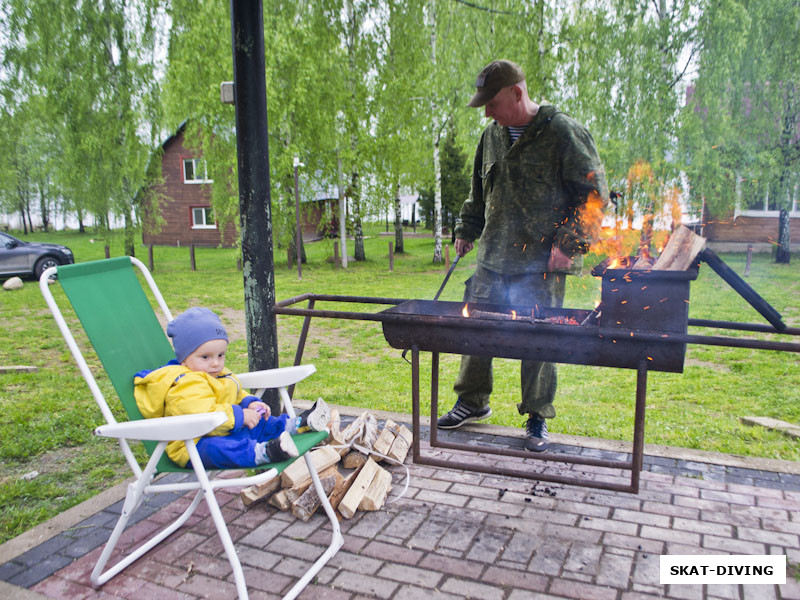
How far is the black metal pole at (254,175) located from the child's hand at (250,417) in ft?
2.53

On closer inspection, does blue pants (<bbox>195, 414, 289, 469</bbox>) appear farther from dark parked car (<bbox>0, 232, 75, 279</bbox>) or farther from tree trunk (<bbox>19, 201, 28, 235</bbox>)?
tree trunk (<bbox>19, 201, 28, 235</bbox>)

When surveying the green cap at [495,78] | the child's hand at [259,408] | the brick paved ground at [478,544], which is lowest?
the brick paved ground at [478,544]

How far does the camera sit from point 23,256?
45.5 ft

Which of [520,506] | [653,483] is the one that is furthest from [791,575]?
[520,506]

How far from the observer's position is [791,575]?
95.4 inches

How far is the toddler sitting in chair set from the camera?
2443 mm

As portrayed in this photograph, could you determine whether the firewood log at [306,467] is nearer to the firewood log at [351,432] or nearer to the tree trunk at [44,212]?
the firewood log at [351,432]

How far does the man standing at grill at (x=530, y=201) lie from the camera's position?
3.45m

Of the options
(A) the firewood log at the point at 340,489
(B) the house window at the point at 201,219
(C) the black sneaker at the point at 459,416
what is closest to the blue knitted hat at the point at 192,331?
(A) the firewood log at the point at 340,489

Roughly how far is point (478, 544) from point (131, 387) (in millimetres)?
1734

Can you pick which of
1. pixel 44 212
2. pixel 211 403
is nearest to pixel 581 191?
pixel 211 403

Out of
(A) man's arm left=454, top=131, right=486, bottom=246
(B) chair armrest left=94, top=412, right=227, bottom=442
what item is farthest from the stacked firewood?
(A) man's arm left=454, top=131, right=486, bottom=246

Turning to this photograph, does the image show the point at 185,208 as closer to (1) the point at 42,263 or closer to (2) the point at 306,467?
(1) the point at 42,263

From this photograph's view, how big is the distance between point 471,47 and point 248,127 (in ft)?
47.6
